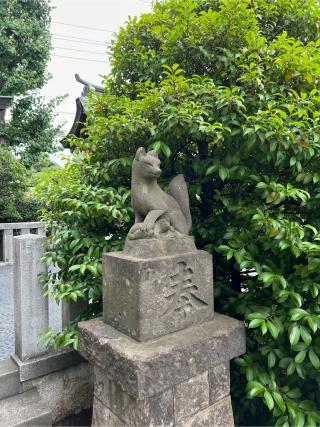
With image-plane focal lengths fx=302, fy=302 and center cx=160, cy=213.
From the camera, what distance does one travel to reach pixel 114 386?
1.77 m

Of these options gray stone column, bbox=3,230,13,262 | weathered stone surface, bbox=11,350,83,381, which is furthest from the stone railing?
weathered stone surface, bbox=11,350,83,381

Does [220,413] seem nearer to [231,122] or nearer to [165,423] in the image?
[165,423]

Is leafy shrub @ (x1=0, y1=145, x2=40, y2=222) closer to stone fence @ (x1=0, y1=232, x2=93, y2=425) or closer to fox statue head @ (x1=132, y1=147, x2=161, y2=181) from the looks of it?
stone fence @ (x1=0, y1=232, x2=93, y2=425)

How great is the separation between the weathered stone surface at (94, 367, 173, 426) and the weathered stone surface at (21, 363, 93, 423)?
0.79m

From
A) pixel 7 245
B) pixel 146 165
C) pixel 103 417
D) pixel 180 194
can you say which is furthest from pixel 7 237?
pixel 146 165

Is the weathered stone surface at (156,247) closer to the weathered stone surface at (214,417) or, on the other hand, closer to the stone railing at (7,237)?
the weathered stone surface at (214,417)

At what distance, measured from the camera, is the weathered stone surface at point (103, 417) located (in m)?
1.75

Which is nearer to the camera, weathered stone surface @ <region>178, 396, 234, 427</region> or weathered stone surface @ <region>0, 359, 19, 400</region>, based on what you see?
weathered stone surface @ <region>178, 396, 234, 427</region>

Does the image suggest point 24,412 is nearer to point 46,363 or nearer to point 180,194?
point 46,363

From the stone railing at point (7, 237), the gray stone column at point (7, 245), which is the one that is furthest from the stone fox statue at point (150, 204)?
the gray stone column at point (7, 245)

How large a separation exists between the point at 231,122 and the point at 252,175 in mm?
375

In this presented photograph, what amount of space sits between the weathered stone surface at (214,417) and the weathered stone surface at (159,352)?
10.9 inches

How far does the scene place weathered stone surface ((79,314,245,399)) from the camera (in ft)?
4.96

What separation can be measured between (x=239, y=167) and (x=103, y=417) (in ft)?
5.94
